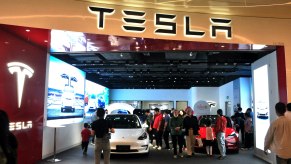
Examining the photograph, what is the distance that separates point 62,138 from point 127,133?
282 centimetres

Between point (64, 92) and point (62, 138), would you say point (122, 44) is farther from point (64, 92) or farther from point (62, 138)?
point (62, 138)

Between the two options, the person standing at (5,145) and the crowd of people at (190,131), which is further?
the crowd of people at (190,131)

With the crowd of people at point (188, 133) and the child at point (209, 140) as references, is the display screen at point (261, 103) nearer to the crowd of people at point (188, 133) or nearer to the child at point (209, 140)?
the crowd of people at point (188, 133)

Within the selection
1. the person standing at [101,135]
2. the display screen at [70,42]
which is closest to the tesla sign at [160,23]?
the display screen at [70,42]

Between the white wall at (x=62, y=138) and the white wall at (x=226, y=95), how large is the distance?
11.5 meters

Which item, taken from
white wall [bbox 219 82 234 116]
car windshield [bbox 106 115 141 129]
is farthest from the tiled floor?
white wall [bbox 219 82 234 116]

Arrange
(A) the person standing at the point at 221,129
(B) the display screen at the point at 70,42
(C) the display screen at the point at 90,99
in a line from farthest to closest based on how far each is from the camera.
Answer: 1. (C) the display screen at the point at 90,99
2. (A) the person standing at the point at 221,129
3. (B) the display screen at the point at 70,42

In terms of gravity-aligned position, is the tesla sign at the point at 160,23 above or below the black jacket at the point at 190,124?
above

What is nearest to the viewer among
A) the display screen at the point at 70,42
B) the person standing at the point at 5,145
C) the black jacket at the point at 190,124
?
the person standing at the point at 5,145

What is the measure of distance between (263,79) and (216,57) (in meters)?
4.18

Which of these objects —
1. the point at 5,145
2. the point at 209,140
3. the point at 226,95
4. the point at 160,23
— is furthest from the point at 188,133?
the point at 226,95

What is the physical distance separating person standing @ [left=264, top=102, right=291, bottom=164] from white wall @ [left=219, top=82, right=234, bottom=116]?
16.7 metres

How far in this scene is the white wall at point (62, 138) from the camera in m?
9.25

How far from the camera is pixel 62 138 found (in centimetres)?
1095
